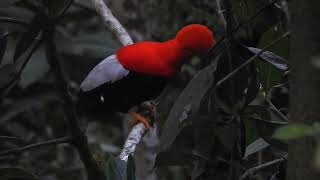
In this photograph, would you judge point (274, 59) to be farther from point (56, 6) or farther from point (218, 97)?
point (56, 6)

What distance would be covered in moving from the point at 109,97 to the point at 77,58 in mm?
467

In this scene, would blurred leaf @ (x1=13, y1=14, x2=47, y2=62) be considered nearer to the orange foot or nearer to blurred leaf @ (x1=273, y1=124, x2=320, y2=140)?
blurred leaf @ (x1=273, y1=124, x2=320, y2=140)

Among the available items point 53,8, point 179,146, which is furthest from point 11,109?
point 53,8

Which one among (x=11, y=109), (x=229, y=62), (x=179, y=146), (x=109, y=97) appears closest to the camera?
(x=229, y=62)

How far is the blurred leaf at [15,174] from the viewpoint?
1473 mm

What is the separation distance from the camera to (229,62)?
1378 mm

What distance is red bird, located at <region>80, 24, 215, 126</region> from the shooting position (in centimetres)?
246

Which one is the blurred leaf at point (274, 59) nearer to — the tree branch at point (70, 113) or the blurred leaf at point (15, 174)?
the tree branch at point (70, 113)

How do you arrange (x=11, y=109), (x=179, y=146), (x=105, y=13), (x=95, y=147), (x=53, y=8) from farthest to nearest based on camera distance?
(x=11, y=109)
(x=95, y=147)
(x=105, y=13)
(x=179, y=146)
(x=53, y=8)

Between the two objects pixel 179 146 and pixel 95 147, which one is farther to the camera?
pixel 95 147

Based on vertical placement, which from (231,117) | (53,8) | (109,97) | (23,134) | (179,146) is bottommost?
(23,134)

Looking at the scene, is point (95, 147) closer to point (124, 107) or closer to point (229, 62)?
point (124, 107)

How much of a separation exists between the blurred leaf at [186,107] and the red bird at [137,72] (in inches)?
41.6

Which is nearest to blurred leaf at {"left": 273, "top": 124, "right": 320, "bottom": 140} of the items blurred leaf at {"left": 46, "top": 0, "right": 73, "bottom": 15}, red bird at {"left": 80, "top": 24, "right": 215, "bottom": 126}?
blurred leaf at {"left": 46, "top": 0, "right": 73, "bottom": 15}
